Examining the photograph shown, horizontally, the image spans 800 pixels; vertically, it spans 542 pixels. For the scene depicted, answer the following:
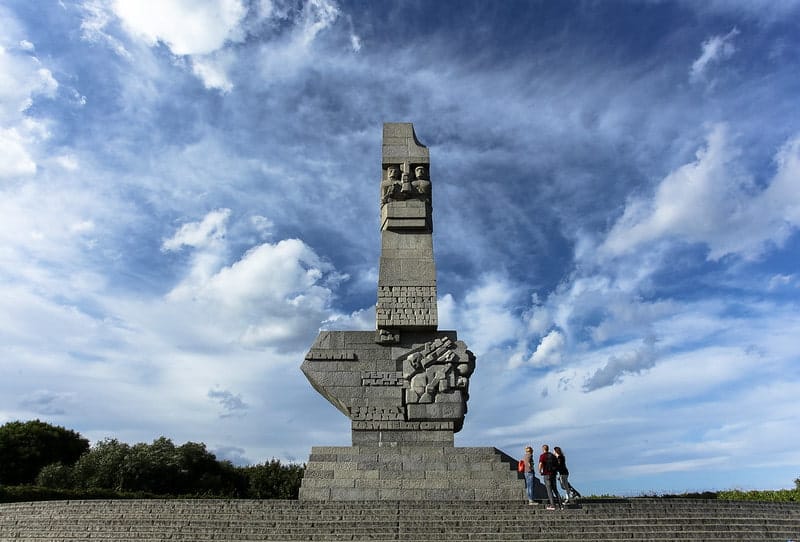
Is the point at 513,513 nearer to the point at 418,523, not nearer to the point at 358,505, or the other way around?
the point at 418,523

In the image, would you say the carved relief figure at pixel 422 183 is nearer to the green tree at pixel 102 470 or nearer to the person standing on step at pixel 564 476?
the person standing on step at pixel 564 476

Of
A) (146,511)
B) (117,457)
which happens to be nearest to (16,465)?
(117,457)

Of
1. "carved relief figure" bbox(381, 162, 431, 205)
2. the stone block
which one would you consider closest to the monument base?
the stone block

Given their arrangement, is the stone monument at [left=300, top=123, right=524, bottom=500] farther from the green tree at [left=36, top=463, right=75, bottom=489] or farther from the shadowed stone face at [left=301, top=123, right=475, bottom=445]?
the green tree at [left=36, top=463, right=75, bottom=489]

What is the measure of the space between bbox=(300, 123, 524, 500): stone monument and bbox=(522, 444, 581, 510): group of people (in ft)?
5.33

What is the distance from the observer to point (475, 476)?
14.2 metres

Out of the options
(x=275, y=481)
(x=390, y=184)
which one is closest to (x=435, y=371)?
(x=390, y=184)

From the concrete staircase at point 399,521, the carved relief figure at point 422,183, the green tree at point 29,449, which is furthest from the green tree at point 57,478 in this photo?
the carved relief figure at point 422,183

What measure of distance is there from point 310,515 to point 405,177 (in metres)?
10.1

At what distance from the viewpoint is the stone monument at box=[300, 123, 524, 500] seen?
14094 millimetres

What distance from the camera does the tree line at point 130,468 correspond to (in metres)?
30.7

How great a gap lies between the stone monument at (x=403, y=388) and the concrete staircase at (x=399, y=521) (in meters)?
1.69

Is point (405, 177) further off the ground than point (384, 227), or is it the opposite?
point (405, 177)

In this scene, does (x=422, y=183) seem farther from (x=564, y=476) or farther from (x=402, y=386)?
(x=564, y=476)
